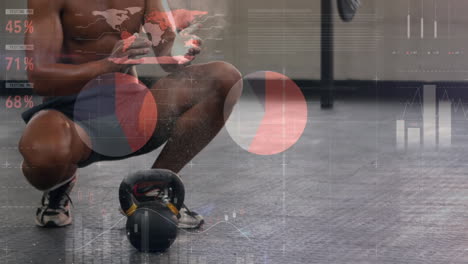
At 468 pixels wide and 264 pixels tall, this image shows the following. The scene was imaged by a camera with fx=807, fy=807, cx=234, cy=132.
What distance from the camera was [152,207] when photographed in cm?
283

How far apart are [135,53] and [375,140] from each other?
12.5 feet

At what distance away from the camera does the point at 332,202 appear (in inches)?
149

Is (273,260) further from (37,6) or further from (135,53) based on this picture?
(37,6)

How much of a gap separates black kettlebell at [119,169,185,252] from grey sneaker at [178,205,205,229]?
19 cm

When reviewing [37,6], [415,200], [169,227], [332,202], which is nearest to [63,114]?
[37,6]

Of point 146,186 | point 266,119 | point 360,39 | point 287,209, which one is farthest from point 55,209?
point 360,39

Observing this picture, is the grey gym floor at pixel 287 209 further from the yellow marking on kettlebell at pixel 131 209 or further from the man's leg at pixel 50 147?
the man's leg at pixel 50 147

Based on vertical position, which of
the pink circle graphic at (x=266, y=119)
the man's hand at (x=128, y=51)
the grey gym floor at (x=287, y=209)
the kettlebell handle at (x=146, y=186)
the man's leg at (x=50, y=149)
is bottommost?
the pink circle graphic at (x=266, y=119)

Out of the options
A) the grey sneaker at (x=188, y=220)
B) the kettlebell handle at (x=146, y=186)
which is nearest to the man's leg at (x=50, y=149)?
the kettlebell handle at (x=146, y=186)

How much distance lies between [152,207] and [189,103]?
0.51 m

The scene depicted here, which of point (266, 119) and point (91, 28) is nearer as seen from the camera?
point (91, 28)

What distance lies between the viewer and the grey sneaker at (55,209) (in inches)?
128

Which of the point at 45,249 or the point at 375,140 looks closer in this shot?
the point at 45,249
